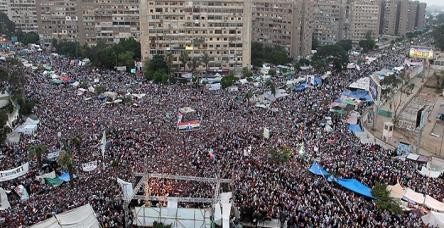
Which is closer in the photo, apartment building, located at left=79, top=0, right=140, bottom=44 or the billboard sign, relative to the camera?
the billboard sign

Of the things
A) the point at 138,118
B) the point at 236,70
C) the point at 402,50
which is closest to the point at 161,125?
the point at 138,118

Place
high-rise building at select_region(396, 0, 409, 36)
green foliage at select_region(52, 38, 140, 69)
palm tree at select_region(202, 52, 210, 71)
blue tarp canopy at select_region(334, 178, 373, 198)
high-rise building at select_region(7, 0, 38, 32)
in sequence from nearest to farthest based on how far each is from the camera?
blue tarp canopy at select_region(334, 178, 373, 198)
palm tree at select_region(202, 52, 210, 71)
green foliage at select_region(52, 38, 140, 69)
high-rise building at select_region(7, 0, 38, 32)
high-rise building at select_region(396, 0, 409, 36)

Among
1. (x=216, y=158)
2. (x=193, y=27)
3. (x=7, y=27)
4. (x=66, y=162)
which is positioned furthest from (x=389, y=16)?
(x=66, y=162)

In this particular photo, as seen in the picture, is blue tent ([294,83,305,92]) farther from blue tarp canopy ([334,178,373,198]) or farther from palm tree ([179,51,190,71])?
blue tarp canopy ([334,178,373,198])

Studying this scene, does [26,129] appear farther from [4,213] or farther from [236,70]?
[236,70]

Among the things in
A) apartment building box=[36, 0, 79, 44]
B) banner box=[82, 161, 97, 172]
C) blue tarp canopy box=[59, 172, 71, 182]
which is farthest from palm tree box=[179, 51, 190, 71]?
blue tarp canopy box=[59, 172, 71, 182]

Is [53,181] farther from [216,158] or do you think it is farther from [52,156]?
[216,158]
